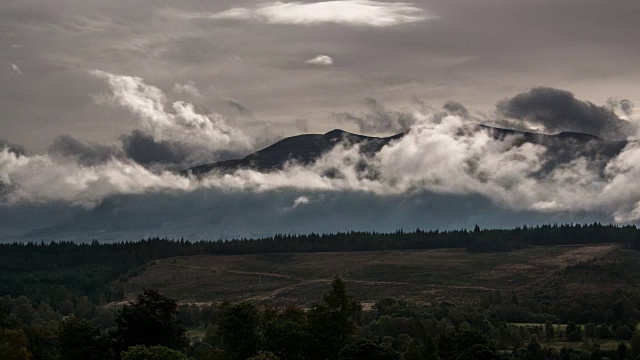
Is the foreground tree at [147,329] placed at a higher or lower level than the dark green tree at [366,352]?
higher

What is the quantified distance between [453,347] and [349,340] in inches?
841

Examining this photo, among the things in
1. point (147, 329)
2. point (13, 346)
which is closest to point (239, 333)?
point (147, 329)

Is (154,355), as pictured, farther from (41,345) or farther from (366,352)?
(366,352)

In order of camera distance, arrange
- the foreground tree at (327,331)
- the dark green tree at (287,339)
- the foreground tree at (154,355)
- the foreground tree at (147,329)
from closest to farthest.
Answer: the foreground tree at (154,355) → the foreground tree at (147,329) → the dark green tree at (287,339) → the foreground tree at (327,331)

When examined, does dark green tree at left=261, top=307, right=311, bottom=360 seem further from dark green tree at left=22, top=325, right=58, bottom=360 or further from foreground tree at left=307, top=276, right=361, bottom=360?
dark green tree at left=22, top=325, right=58, bottom=360

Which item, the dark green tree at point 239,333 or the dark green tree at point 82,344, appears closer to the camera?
the dark green tree at point 82,344

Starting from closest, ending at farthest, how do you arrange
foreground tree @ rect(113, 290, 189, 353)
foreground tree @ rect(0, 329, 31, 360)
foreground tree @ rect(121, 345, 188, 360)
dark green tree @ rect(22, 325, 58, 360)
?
foreground tree @ rect(121, 345, 188, 360)
foreground tree @ rect(0, 329, 31, 360)
dark green tree @ rect(22, 325, 58, 360)
foreground tree @ rect(113, 290, 189, 353)

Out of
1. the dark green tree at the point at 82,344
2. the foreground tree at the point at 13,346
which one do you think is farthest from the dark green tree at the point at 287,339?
the foreground tree at the point at 13,346

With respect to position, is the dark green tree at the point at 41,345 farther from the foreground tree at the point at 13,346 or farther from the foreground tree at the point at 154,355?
the foreground tree at the point at 154,355

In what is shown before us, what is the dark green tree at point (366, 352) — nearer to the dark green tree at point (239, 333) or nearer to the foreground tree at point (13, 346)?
the dark green tree at point (239, 333)

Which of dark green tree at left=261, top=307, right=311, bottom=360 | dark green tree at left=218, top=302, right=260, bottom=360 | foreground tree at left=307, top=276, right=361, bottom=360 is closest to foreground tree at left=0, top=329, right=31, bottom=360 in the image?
dark green tree at left=218, top=302, right=260, bottom=360

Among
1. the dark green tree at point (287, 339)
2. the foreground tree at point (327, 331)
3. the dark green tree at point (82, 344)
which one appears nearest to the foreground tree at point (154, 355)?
the dark green tree at point (82, 344)

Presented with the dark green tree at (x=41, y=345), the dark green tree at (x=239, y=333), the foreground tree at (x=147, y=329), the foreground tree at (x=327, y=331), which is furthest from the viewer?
the foreground tree at (x=327, y=331)

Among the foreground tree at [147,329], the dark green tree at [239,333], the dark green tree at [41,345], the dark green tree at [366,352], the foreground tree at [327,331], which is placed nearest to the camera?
the dark green tree at [366,352]
